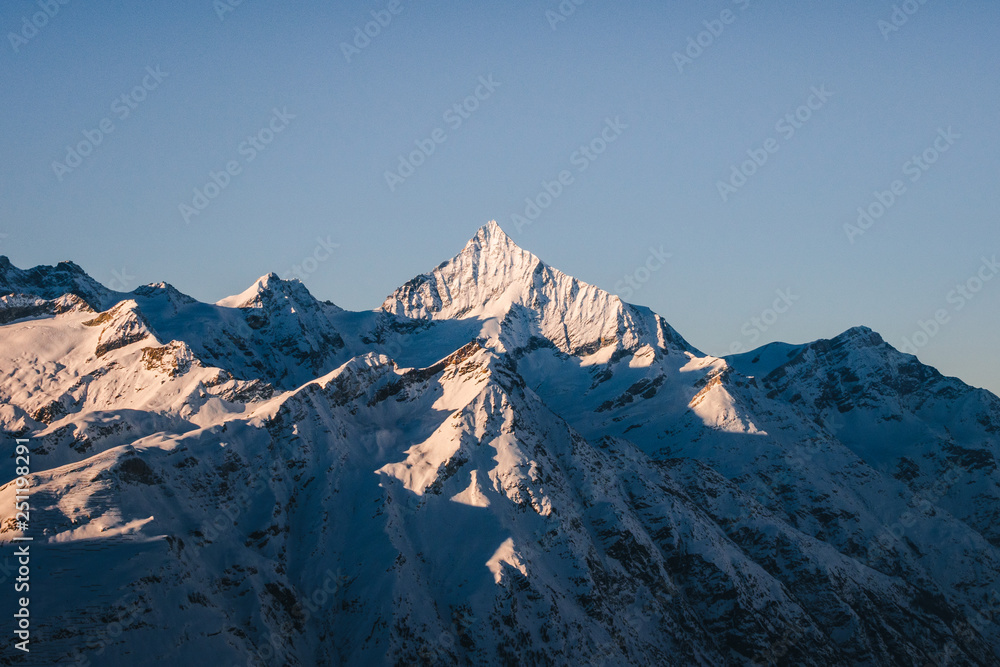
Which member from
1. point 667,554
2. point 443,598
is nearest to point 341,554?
point 443,598

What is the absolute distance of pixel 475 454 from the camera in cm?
18300

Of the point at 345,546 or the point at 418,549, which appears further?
the point at 418,549

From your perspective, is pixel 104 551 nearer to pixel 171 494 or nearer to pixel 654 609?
pixel 171 494

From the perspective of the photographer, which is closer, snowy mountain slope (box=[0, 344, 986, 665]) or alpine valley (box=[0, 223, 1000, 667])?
alpine valley (box=[0, 223, 1000, 667])

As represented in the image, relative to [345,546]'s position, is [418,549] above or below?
below

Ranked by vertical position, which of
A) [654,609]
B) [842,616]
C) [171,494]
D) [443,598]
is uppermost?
[171,494]

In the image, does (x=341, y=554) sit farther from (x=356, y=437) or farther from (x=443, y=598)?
(x=356, y=437)

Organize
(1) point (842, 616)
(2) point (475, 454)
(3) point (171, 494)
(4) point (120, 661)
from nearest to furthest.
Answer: (4) point (120, 661) < (3) point (171, 494) < (2) point (475, 454) < (1) point (842, 616)

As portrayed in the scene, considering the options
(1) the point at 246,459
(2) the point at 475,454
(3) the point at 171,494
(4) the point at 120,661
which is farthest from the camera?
(2) the point at 475,454

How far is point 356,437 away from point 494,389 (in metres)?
27.6

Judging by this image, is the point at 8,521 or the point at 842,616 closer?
the point at 8,521

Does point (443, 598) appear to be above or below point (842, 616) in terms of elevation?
above

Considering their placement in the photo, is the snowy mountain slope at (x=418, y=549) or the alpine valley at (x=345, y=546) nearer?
the alpine valley at (x=345, y=546)

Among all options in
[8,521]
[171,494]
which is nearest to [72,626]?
[8,521]
